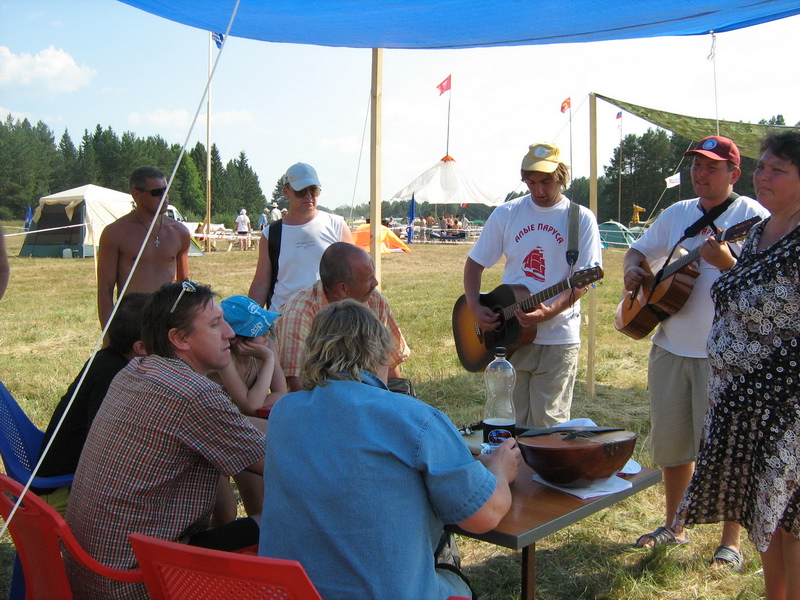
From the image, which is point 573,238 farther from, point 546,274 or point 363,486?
point 363,486

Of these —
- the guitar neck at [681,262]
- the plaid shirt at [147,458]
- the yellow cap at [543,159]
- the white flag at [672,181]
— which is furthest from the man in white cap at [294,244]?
the white flag at [672,181]

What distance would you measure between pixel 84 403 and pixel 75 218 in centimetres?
1494

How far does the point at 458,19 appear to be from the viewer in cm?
387

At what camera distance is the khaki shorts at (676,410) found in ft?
10.3

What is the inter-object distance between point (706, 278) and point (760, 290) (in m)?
0.80

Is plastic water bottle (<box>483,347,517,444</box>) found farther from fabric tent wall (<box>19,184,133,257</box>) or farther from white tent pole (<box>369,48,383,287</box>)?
fabric tent wall (<box>19,184,133,257</box>)

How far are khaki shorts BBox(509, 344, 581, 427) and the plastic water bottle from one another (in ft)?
2.08

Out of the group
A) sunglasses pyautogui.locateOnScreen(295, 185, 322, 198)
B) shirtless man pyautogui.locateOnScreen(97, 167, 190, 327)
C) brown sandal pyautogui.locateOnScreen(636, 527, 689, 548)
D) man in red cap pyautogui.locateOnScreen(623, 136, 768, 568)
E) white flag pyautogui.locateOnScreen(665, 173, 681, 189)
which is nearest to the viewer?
man in red cap pyautogui.locateOnScreen(623, 136, 768, 568)

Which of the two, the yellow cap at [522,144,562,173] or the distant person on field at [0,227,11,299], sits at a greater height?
the yellow cap at [522,144,562,173]

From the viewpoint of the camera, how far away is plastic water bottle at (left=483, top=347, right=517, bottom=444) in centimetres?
232

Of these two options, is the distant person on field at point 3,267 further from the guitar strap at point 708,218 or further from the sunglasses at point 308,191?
the guitar strap at point 708,218

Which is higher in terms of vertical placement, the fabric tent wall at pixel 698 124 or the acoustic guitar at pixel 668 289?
the fabric tent wall at pixel 698 124

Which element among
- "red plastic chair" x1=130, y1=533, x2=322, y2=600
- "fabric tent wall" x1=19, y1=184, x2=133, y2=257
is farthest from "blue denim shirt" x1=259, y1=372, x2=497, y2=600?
"fabric tent wall" x1=19, y1=184, x2=133, y2=257

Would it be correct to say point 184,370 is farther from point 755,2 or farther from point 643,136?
point 643,136
